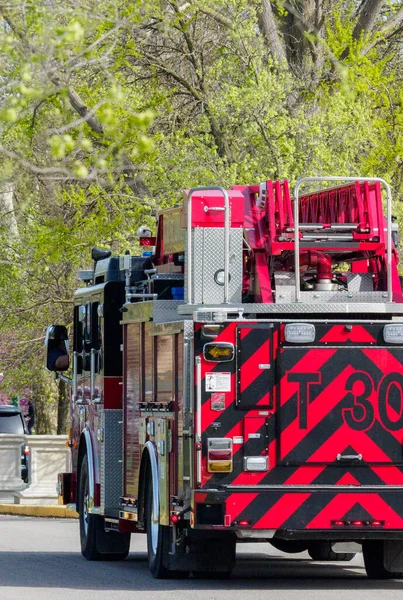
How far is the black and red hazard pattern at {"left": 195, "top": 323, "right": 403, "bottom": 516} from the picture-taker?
40.0 ft

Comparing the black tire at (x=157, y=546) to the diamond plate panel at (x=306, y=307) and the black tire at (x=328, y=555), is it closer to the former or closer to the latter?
the diamond plate panel at (x=306, y=307)

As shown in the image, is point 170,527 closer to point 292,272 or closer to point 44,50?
point 292,272

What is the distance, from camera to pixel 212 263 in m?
12.9

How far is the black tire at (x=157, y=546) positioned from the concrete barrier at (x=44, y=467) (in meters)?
12.8

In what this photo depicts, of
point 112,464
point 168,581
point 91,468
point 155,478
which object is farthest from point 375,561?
point 91,468

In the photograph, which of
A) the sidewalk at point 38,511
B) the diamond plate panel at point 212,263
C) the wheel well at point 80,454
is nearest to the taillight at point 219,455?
the diamond plate panel at point 212,263

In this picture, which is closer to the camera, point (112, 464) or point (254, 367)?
point (254, 367)

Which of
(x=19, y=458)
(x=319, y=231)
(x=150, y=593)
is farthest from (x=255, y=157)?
(x=150, y=593)

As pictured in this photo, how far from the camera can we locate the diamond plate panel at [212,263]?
1284cm

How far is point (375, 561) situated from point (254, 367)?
2.55 metres

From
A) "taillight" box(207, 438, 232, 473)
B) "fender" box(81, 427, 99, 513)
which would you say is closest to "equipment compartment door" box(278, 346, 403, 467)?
"taillight" box(207, 438, 232, 473)

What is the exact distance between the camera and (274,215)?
1347 cm

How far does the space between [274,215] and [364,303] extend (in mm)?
1367

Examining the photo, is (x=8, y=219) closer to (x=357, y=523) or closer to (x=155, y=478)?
(x=155, y=478)
